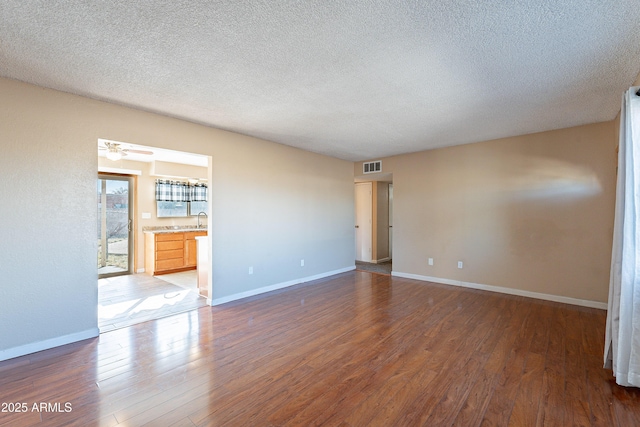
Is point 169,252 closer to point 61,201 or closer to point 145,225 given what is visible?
point 145,225

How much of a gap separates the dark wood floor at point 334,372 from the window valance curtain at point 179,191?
3.87m

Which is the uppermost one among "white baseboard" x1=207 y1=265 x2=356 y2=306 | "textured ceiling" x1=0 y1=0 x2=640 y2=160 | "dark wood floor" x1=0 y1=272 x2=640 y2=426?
"textured ceiling" x1=0 y1=0 x2=640 y2=160

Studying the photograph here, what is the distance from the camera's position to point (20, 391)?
202 cm

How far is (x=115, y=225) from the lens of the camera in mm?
5895

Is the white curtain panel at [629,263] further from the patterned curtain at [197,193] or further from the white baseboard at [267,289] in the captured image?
the patterned curtain at [197,193]

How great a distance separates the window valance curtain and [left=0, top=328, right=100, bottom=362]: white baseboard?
13.3 ft

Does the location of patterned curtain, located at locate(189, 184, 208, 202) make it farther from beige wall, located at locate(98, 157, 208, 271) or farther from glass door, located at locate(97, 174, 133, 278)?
glass door, located at locate(97, 174, 133, 278)

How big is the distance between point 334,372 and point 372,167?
15.8ft

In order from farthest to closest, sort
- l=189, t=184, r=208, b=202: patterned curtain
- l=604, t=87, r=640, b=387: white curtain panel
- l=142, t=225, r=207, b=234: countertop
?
l=189, t=184, r=208, b=202: patterned curtain → l=142, t=225, r=207, b=234: countertop → l=604, t=87, r=640, b=387: white curtain panel

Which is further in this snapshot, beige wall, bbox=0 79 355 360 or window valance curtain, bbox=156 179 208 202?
window valance curtain, bbox=156 179 208 202

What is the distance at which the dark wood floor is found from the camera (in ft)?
5.83

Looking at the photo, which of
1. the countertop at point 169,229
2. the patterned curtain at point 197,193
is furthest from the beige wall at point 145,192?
the patterned curtain at point 197,193

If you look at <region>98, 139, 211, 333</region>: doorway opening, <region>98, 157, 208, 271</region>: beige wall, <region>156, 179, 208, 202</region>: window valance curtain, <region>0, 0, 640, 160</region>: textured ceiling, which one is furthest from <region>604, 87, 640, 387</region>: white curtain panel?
<region>156, 179, 208, 202</region>: window valance curtain

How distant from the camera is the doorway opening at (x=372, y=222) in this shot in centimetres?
741
